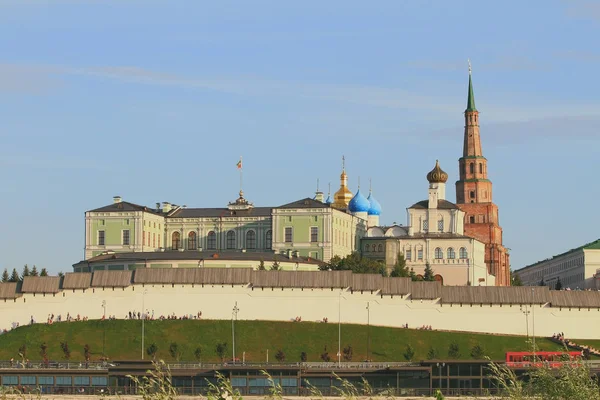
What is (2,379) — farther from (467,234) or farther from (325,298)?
(467,234)

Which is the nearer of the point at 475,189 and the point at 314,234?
the point at 314,234

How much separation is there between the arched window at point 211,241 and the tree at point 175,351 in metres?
45.0

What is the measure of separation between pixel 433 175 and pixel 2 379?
74764 millimetres

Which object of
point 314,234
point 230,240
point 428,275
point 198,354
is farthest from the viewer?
point 230,240

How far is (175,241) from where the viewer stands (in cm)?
A: 14312

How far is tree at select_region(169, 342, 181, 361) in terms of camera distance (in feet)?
314

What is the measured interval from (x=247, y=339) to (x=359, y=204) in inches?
2092

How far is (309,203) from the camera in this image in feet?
449

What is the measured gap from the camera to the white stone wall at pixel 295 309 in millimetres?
104938

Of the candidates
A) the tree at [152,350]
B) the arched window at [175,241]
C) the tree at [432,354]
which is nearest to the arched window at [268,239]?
the arched window at [175,241]

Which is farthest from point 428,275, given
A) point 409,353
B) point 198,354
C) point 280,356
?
point 198,354

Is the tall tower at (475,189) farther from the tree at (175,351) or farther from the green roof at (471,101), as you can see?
the tree at (175,351)

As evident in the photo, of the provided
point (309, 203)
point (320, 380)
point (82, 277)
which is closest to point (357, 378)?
point (320, 380)

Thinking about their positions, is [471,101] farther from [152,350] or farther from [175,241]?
[152,350]
